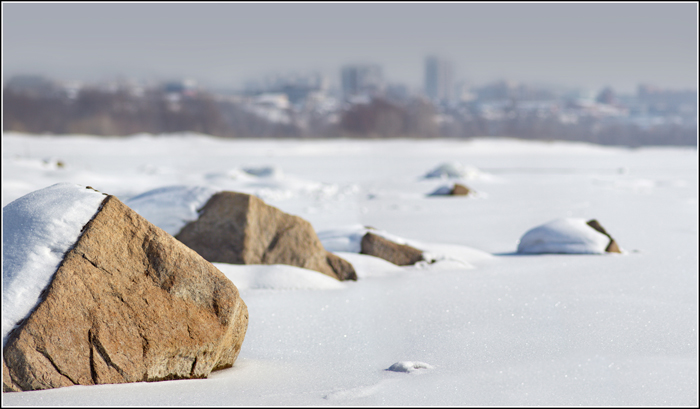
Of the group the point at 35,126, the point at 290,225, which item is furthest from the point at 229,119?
the point at 290,225

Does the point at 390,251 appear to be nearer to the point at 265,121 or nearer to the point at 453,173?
the point at 453,173

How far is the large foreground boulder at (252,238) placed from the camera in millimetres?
3619

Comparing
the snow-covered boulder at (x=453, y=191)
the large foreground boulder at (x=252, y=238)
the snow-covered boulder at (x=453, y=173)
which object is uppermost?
the large foreground boulder at (x=252, y=238)

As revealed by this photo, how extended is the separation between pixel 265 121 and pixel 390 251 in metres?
30.2

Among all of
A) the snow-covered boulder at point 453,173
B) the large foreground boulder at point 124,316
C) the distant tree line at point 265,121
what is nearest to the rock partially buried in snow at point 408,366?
the large foreground boulder at point 124,316

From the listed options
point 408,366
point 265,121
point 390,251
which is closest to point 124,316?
point 408,366

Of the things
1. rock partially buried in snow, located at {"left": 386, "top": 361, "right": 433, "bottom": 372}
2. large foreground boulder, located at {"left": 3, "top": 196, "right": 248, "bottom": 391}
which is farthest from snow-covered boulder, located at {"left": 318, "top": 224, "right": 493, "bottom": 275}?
large foreground boulder, located at {"left": 3, "top": 196, "right": 248, "bottom": 391}

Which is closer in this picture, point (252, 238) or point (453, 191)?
point (252, 238)

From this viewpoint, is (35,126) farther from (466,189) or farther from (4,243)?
(4,243)

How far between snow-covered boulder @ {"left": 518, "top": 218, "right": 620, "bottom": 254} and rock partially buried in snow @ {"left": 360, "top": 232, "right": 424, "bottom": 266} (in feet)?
3.49

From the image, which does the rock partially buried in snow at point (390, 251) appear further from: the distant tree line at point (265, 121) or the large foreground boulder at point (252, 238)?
the distant tree line at point (265, 121)

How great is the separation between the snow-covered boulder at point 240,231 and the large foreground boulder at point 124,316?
4.75ft

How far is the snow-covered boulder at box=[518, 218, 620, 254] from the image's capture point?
15.3 feet

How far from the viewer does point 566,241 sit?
4.73m
